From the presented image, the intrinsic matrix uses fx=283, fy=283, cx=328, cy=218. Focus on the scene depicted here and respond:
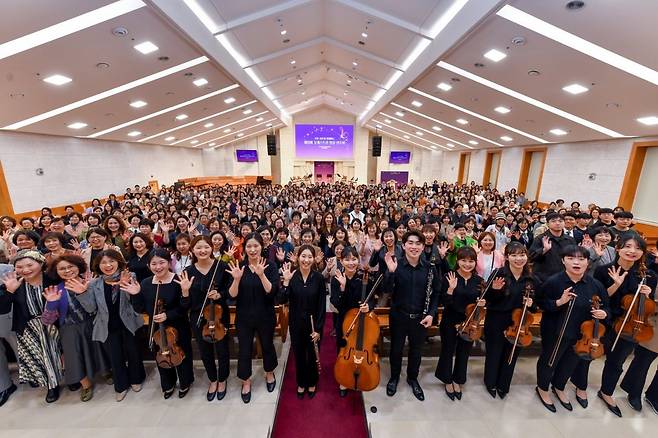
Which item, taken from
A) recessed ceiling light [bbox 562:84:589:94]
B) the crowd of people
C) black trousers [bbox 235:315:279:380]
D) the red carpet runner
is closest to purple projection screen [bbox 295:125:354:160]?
recessed ceiling light [bbox 562:84:589:94]

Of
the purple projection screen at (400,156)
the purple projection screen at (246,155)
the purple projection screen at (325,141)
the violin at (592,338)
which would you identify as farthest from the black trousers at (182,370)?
the purple projection screen at (400,156)

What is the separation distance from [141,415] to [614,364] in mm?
4789

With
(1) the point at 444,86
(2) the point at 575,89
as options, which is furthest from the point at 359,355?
(1) the point at 444,86

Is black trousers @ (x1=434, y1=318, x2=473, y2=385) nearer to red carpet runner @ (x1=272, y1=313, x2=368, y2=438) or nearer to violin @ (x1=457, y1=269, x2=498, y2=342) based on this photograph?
violin @ (x1=457, y1=269, x2=498, y2=342)

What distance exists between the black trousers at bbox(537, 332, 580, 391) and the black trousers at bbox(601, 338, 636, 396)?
352 millimetres

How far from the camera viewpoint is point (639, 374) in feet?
9.37

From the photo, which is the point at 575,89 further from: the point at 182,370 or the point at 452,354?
the point at 182,370

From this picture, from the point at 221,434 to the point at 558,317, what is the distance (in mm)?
3410

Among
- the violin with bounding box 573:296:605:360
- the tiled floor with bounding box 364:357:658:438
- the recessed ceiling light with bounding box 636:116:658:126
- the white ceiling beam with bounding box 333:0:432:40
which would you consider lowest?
the tiled floor with bounding box 364:357:658:438

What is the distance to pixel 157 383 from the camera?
3.23 m

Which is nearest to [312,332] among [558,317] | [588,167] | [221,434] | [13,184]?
[221,434]

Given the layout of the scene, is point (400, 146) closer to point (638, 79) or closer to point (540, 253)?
point (638, 79)

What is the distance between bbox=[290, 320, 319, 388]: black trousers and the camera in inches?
115

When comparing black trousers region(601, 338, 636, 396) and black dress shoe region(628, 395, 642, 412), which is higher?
black trousers region(601, 338, 636, 396)
